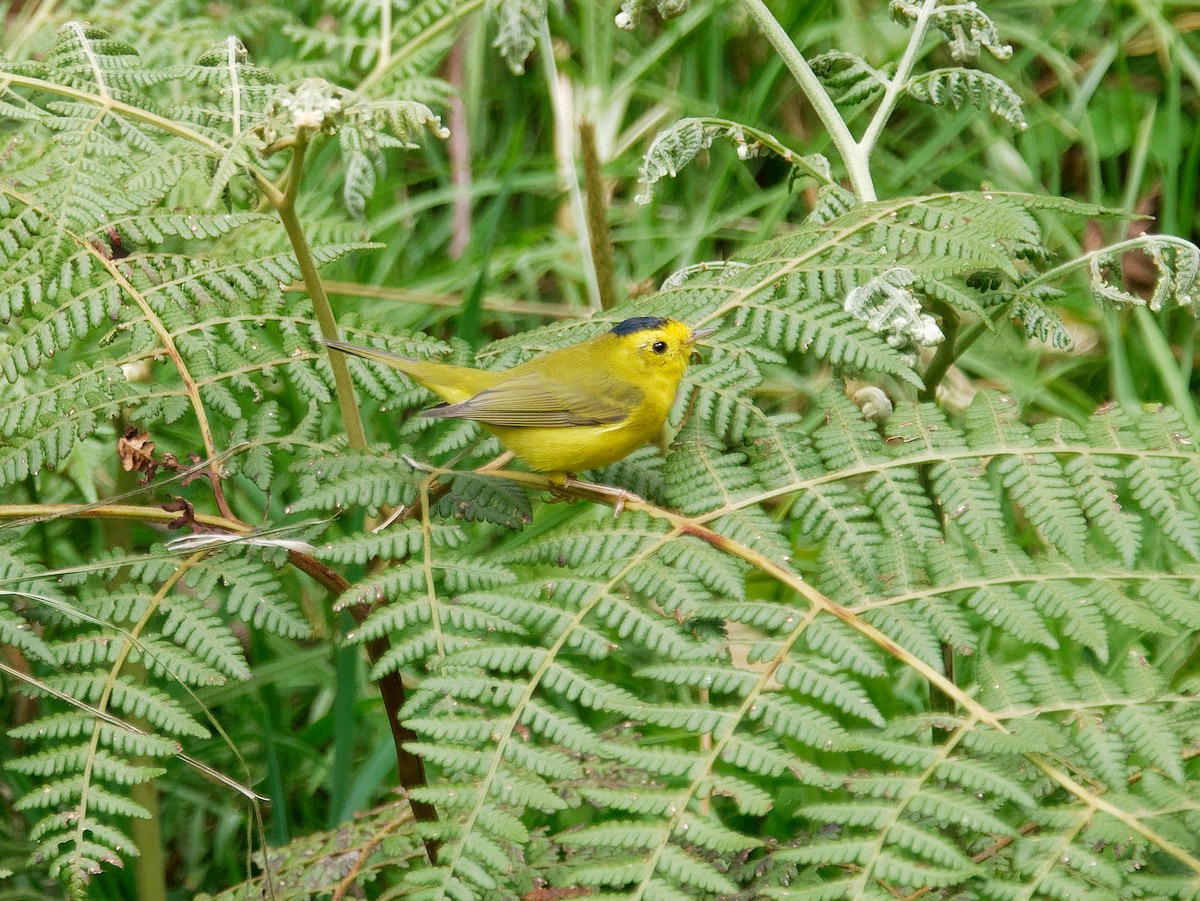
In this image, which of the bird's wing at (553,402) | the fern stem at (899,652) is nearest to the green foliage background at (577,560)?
the fern stem at (899,652)

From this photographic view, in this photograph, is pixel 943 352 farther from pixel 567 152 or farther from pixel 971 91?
pixel 567 152

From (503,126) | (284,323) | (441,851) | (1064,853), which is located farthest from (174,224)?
(503,126)

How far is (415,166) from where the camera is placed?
6016 mm

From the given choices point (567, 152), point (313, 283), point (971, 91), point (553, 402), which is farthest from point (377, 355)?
point (567, 152)

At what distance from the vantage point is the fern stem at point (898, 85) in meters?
2.77

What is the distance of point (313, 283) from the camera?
2.34m

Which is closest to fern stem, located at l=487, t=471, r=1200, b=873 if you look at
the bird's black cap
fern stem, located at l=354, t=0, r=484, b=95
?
the bird's black cap

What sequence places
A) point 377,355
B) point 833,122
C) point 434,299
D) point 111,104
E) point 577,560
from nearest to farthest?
1. point 577,560
2. point 111,104
3. point 377,355
4. point 833,122
5. point 434,299

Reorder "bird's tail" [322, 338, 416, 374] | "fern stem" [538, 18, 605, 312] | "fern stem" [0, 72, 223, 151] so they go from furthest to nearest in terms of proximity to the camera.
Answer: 1. "fern stem" [538, 18, 605, 312]
2. "bird's tail" [322, 338, 416, 374]
3. "fern stem" [0, 72, 223, 151]

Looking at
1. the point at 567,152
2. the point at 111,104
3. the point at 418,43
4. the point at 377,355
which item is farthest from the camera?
A: the point at 567,152

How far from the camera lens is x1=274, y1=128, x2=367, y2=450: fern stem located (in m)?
2.13

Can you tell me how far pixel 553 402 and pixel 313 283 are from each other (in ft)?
2.74

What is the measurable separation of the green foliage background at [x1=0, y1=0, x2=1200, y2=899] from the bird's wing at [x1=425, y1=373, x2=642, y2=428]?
112 mm

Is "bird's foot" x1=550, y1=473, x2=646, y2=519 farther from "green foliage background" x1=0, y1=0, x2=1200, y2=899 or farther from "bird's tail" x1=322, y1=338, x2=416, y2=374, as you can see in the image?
"bird's tail" x1=322, y1=338, x2=416, y2=374
